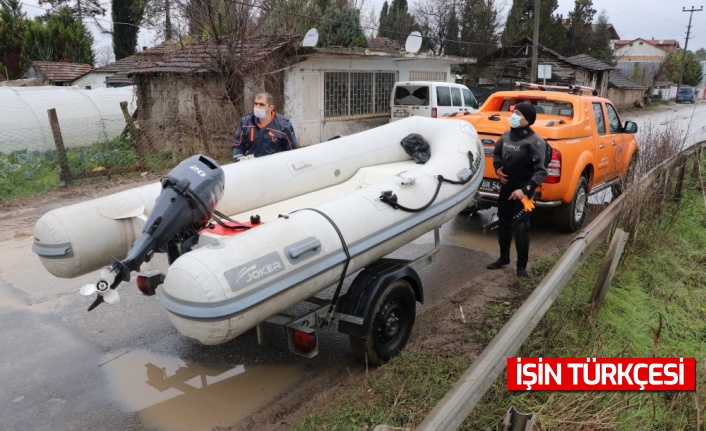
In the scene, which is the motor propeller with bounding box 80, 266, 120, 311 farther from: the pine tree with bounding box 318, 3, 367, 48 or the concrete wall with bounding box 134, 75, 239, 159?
the pine tree with bounding box 318, 3, 367, 48

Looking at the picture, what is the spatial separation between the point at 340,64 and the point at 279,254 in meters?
13.6

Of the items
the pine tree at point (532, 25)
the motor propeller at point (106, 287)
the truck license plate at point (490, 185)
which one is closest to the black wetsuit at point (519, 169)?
the truck license plate at point (490, 185)

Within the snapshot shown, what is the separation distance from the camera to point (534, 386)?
10.2 feet

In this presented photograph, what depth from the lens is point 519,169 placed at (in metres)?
5.56

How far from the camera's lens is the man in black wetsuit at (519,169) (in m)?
5.45

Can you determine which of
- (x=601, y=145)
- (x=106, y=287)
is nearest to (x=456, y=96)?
(x=601, y=145)

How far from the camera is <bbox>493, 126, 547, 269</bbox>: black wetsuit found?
5.45 metres

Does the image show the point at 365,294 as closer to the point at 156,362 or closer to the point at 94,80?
the point at 156,362

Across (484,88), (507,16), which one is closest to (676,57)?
(507,16)

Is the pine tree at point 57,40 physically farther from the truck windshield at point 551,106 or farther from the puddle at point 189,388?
the puddle at point 189,388

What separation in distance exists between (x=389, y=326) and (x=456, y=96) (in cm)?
1426

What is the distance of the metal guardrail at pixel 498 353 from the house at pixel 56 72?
2836 cm

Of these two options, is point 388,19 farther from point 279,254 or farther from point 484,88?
point 279,254

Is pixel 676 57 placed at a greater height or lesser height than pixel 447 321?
greater
